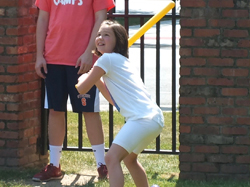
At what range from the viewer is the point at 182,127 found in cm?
474

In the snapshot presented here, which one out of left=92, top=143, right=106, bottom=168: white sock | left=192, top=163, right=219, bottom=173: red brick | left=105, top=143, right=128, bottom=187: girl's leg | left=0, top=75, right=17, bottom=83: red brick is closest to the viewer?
left=105, top=143, right=128, bottom=187: girl's leg

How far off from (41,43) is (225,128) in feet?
5.15

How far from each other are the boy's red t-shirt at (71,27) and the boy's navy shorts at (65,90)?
65mm

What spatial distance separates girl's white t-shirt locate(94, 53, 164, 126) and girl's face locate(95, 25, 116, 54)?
0.09 m

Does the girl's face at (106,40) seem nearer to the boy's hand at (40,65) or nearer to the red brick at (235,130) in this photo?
the boy's hand at (40,65)

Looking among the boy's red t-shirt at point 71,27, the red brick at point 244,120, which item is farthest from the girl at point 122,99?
the red brick at point 244,120

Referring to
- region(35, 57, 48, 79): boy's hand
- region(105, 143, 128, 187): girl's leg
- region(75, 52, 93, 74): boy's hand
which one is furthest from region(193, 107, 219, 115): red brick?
region(35, 57, 48, 79): boy's hand

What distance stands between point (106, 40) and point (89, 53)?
733mm

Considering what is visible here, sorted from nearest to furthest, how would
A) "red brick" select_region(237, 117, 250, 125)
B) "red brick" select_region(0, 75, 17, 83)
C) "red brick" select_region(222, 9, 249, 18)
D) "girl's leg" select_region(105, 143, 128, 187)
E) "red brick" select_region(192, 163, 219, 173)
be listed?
"girl's leg" select_region(105, 143, 128, 187) → "red brick" select_region(222, 9, 249, 18) → "red brick" select_region(237, 117, 250, 125) → "red brick" select_region(192, 163, 219, 173) → "red brick" select_region(0, 75, 17, 83)

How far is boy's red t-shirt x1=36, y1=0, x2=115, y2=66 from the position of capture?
15.5 feet

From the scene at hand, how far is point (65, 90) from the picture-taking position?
191 inches

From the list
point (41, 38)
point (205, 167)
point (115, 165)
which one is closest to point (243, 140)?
point (205, 167)

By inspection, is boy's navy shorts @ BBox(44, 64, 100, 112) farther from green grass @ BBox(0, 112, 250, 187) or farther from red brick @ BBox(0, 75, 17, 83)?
green grass @ BBox(0, 112, 250, 187)

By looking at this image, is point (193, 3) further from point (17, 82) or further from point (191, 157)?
point (17, 82)
